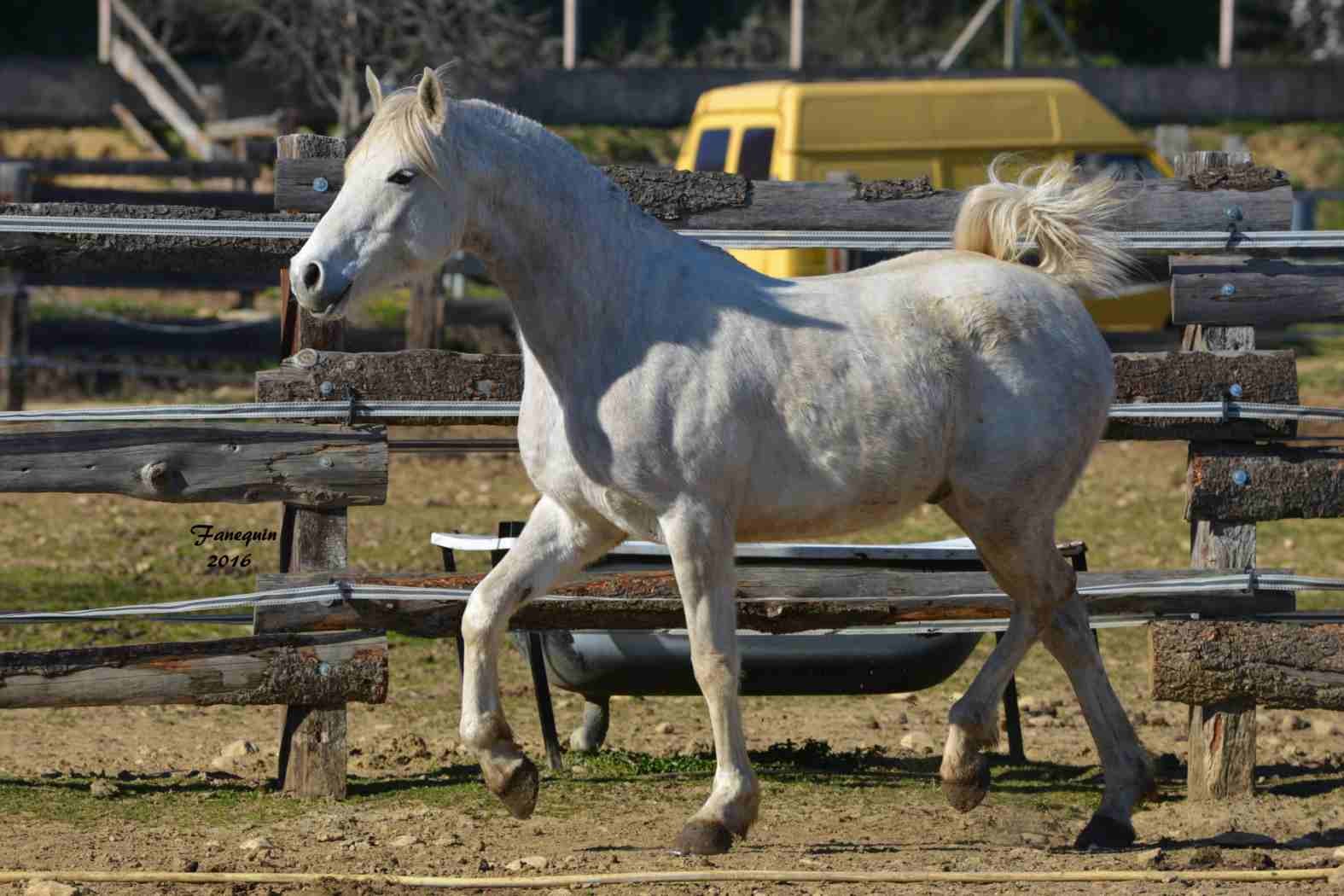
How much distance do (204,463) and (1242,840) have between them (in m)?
3.44

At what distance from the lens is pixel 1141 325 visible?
57.7 feet

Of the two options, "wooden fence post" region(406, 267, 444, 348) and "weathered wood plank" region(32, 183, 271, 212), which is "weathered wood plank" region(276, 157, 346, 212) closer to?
"wooden fence post" region(406, 267, 444, 348)

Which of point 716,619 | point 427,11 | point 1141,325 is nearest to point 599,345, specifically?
point 716,619

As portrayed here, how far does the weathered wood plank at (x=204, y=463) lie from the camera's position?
5.93 metres

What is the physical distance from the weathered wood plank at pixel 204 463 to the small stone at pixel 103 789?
38.0 inches

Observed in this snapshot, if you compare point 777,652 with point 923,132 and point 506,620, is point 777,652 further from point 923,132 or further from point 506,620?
point 923,132

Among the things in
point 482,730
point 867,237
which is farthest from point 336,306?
point 867,237

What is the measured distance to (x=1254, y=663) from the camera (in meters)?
6.20

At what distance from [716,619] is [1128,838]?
145cm

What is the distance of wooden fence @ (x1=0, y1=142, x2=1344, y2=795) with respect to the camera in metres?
6.03

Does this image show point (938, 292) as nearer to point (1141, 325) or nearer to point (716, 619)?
point (716, 619)

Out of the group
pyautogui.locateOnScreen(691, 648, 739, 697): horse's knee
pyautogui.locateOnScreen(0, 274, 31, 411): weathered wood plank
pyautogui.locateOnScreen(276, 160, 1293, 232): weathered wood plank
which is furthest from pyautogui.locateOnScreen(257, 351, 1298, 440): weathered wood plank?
pyautogui.locateOnScreen(0, 274, 31, 411): weathered wood plank

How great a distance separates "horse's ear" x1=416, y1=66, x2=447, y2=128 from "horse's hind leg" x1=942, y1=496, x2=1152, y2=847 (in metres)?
1.83

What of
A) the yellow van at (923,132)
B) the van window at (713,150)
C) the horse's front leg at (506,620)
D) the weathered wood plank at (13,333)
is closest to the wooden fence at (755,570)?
the horse's front leg at (506,620)
